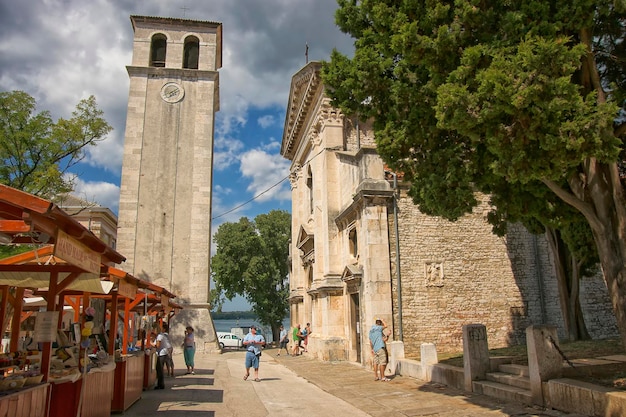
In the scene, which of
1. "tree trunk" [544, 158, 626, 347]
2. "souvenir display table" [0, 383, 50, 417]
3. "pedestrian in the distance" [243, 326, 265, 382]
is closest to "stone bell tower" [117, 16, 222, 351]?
"pedestrian in the distance" [243, 326, 265, 382]

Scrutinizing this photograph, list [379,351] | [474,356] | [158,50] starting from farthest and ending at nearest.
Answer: [158,50] < [379,351] < [474,356]

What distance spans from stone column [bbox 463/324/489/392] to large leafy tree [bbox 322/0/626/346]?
2686 millimetres

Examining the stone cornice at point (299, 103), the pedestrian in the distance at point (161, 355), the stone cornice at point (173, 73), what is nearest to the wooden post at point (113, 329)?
the pedestrian in the distance at point (161, 355)

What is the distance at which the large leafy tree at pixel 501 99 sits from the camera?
6.66 metres

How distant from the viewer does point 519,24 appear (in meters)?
7.24

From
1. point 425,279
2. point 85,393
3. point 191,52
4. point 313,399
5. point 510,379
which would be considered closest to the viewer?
point 85,393

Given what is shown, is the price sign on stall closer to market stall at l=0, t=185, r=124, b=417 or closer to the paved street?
market stall at l=0, t=185, r=124, b=417

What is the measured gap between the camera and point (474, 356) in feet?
34.3

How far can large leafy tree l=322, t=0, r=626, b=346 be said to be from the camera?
666 centimetres

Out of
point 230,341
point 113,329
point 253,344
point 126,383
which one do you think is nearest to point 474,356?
point 253,344

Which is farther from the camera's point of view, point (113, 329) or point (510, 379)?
point (510, 379)

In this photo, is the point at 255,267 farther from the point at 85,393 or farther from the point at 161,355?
the point at 85,393

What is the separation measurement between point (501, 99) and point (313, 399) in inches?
299

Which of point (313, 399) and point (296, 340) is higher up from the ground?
point (296, 340)
